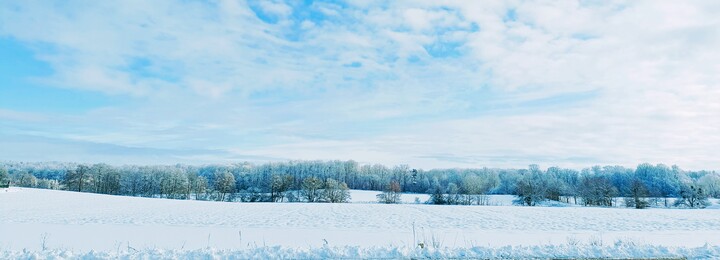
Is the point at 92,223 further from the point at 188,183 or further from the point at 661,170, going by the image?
the point at 661,170

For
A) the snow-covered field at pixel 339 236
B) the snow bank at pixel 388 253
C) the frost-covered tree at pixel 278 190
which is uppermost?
the snow bank at pixel 388 253

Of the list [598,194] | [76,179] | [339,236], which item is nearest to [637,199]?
[598,194]

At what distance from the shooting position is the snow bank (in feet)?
28.3

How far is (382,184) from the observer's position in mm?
116938

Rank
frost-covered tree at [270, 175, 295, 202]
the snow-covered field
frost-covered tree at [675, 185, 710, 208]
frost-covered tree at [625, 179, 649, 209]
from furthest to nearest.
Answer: frost-covered tree at [270, 175, 295, 202], frost-covered tree at [675, 185, 710, 208], frost-covered tree at [625, 179, 649, 209], the snow-covered field

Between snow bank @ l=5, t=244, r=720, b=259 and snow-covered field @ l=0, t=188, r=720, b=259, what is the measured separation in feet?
0.07

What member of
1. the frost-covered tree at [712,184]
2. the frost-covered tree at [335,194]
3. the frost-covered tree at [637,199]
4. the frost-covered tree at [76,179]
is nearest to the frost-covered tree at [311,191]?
the frost-covered tree at [335,194]

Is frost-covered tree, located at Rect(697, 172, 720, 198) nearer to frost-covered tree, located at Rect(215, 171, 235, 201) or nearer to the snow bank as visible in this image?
frost-covered tree, located at Rect(215, 171, 235, 201)

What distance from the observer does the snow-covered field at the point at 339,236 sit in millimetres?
9195

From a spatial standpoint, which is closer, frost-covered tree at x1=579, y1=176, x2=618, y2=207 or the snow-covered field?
the snow-covered field

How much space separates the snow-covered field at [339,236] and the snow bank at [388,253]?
0.02m

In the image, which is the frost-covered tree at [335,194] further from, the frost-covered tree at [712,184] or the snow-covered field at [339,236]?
the frost-covered tree at [712,184]

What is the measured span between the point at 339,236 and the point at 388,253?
8719 mm

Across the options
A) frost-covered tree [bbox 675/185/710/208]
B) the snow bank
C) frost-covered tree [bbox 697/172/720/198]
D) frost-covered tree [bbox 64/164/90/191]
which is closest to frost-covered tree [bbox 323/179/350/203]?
frost-covered tree [bbox 64/164/90/191]
